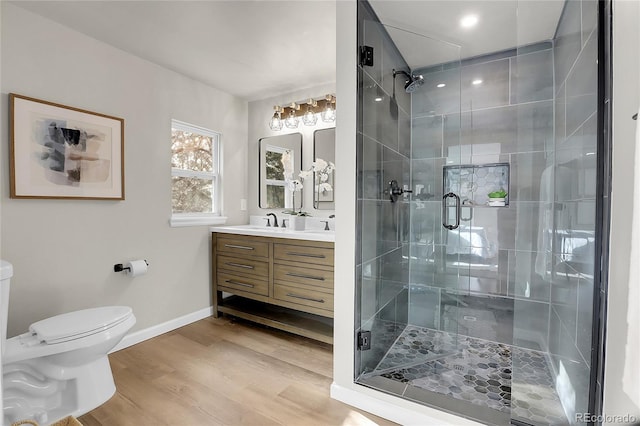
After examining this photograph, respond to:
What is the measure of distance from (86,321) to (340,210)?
5.19ft

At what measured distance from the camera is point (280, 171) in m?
3.31

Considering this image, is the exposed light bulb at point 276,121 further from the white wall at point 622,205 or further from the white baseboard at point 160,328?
the white wall at point 622,205

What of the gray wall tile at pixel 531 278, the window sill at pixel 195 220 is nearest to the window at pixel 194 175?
the window sill at pixel 195 220

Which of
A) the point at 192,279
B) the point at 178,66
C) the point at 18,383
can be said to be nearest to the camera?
the point at 18,383

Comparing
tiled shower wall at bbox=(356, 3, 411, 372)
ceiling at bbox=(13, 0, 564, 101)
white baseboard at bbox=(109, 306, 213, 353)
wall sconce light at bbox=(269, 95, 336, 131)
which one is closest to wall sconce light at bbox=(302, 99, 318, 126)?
wall sconce light at bbox=(269, 95, 336, 131)

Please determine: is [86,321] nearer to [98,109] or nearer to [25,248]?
[25,248]

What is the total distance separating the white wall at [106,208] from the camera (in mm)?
1944

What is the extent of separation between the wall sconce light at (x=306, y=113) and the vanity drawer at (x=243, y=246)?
4.05 feet

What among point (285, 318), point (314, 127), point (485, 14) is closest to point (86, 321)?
point (285, 318)

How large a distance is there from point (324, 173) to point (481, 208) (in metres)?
1.43

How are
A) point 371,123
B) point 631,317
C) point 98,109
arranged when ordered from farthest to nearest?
1. point 98,109
2. point 371,123
3. point 631,317

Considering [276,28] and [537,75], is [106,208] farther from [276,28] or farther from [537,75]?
[537,75]

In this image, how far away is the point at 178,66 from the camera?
2.69 m

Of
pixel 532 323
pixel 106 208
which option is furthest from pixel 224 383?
pixel 532 323
